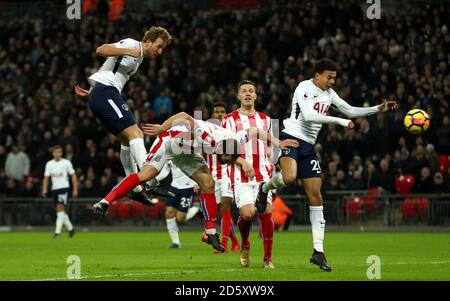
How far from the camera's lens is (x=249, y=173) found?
13266mm

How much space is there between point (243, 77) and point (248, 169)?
18904 mm

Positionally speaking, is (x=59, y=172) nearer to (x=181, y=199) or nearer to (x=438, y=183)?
(x=181, y=199)

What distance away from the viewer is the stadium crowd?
27641 mm

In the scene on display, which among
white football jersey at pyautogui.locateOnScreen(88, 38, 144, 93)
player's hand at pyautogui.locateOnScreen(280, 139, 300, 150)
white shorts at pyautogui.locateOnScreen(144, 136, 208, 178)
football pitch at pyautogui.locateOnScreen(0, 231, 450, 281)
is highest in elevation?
white football jersey at pyautogui.locateOnScreen(88, 38, 144, 93)

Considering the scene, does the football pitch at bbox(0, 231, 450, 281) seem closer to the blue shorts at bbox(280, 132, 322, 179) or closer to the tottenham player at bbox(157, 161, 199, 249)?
the tottenham player at bbox(157, 161, 199, 249)

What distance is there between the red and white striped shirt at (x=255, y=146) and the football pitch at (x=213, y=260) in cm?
136

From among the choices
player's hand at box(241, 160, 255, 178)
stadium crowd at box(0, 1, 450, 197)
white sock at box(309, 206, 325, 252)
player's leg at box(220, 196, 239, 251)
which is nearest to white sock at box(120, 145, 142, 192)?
player's hand at box(241, 160, 255, 178)

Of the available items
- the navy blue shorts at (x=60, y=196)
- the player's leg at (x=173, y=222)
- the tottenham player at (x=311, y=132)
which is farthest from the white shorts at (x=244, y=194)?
the navy blue shorts at (x=60, y=196)

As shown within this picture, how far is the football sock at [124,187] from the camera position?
43.4 feet

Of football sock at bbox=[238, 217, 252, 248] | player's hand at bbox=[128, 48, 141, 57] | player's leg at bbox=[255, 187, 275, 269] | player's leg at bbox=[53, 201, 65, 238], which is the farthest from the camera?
player's leg at bbox=[53, 201, 65, 238]

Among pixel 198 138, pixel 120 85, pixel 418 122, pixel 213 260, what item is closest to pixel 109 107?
pixel 120 85
